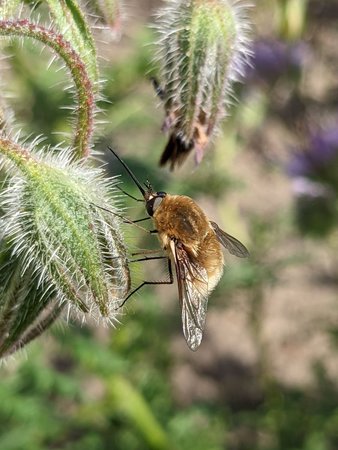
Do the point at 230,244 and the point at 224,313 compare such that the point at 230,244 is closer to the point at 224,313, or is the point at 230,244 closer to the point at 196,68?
the point at 196,68

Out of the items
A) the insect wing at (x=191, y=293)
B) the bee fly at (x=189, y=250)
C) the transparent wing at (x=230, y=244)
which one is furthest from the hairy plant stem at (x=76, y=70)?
the transparent wing at (x=230, y=244)

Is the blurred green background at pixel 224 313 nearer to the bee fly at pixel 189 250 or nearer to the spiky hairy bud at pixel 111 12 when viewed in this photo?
the spiky hairy bud at pixel 111 12

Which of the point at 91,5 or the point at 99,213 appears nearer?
the point at 99,213

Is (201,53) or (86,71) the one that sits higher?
(86,71)

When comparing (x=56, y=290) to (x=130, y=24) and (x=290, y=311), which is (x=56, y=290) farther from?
(x=130, y=24)

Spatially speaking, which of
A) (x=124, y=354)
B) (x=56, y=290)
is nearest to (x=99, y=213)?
(x=56, y=290)
